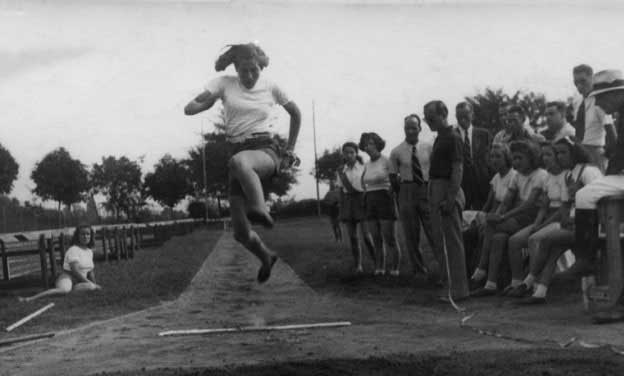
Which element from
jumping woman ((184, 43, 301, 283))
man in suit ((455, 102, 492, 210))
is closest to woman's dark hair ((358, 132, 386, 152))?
man in suit ((455, 102, 492, 210))

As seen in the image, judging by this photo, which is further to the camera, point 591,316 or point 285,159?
point 591,316

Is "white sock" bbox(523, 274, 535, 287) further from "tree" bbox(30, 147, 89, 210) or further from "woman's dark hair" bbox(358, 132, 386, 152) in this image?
"tree" bbox(30, 147, 89, 210)

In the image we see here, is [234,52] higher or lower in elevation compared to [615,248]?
higher

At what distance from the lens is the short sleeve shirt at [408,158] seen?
7863 mm

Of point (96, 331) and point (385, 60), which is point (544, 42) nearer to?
point (385, 60)

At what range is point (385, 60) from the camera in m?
6.27

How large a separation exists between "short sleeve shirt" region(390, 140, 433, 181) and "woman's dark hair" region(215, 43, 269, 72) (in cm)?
352

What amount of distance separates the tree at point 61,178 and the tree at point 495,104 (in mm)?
4212

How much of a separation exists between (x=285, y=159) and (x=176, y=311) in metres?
2.96

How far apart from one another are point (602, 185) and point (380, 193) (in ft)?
11.0

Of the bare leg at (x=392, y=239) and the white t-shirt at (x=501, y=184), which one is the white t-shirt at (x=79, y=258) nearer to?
the bare leg at (x=392, y=239)

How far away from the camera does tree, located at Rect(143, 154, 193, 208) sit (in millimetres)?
6840

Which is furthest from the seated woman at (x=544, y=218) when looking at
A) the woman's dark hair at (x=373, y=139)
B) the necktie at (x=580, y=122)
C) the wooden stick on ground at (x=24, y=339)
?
the wooden stick on ground at (x=24, y=339)

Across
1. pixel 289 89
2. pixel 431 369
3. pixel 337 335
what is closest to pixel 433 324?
pixel 337 335
